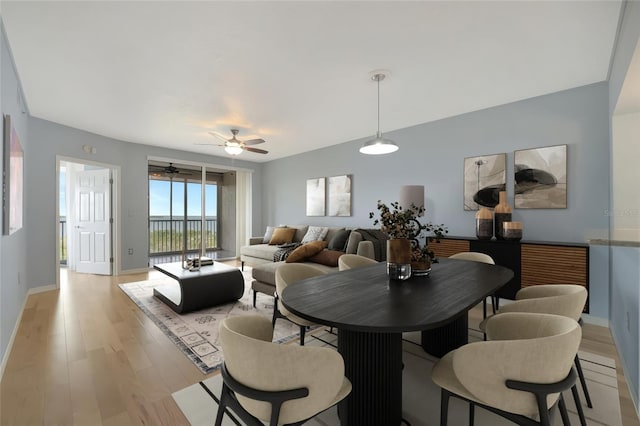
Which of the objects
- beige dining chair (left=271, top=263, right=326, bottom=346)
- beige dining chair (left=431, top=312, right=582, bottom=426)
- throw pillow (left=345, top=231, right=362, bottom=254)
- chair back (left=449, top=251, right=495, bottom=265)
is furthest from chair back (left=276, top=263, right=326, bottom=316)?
throw pillow (left=345, top=231, right=362, bottom=254)

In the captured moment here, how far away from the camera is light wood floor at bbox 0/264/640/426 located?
65.8 inches

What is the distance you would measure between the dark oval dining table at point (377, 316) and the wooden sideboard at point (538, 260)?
1.69m

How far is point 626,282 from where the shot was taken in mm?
2172

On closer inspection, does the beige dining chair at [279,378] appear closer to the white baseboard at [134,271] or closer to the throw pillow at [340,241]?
the throw pillow at [340,241]

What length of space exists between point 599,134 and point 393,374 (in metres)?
3.41

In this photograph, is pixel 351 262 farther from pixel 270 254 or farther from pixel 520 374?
pixel 270 254

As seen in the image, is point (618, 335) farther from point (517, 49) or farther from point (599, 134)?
point (517, 49)

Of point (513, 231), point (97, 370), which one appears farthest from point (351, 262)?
point (97, 370)

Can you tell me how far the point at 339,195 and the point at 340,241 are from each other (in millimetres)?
1276

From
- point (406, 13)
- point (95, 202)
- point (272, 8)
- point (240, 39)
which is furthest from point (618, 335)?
point (95, 202)

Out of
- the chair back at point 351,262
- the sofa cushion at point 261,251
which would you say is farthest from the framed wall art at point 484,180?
the sofa cushion at point 261,251

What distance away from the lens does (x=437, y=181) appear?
4.22 metres

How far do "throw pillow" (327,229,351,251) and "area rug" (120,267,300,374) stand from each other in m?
1.35

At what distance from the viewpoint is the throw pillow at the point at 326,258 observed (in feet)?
12.9
